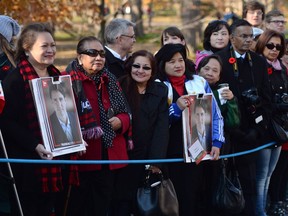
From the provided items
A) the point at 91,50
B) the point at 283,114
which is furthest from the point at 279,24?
the point at 91,50

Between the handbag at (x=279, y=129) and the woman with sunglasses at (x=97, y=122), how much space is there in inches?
83.9

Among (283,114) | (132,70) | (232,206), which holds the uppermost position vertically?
(132,70)

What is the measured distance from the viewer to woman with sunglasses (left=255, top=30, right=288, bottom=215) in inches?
293

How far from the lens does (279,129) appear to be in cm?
737

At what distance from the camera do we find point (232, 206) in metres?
6.59

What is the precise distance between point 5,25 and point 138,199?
2046 millimetres

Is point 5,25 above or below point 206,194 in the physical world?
above

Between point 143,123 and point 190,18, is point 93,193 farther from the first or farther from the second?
point 190,18

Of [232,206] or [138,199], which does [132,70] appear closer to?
[138,199]

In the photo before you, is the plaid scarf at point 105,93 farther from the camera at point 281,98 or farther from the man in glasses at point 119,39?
the camera at point 281,98

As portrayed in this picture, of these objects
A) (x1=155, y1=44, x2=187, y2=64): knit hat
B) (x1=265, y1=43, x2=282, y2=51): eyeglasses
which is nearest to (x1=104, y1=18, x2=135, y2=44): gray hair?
(x1=155, y1=44, x2=187, y2=64): knit hat

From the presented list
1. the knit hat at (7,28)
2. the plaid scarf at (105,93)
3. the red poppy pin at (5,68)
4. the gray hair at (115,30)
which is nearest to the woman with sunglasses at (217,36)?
the gray hair at (115,30)

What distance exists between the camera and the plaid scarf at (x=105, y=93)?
18.8 ft

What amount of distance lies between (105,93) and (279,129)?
2416 millimetres
